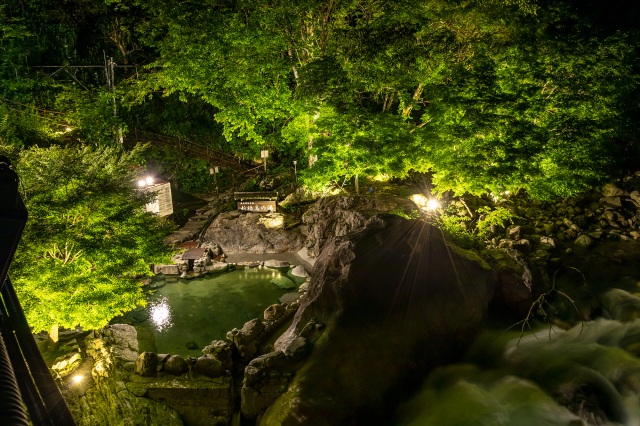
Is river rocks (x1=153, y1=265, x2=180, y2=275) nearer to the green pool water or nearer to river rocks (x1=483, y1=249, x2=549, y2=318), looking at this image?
the green pool water

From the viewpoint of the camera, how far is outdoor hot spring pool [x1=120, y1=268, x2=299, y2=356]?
11.8 m

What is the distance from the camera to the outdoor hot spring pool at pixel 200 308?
38.8ft

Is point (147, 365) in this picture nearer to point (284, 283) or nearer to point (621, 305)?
point (284, 283)

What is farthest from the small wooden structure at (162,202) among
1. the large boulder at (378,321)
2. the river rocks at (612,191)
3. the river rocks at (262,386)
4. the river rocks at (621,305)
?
the river rocks at (612,191)

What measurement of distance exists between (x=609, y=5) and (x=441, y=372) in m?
23.2

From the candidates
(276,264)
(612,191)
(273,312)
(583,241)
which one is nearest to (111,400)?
(273,312)

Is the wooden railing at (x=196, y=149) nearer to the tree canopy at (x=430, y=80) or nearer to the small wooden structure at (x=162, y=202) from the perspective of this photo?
the tree canopy at (x=430, y=80)

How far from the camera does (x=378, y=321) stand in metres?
9.02

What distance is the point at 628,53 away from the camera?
38.1 feet

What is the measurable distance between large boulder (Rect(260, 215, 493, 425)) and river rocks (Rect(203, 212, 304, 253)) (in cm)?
769

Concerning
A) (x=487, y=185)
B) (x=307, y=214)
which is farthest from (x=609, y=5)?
(x=307, y=214)

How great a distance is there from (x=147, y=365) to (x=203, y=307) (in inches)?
200

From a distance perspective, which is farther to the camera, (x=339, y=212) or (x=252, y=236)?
(x=252, y=236)

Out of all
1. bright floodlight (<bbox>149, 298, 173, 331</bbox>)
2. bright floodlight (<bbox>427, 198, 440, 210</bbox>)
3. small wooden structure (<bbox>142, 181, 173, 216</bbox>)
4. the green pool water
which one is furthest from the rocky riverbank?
small wooden structure (<bbox>142, 181, 173, 216</bbox>)
